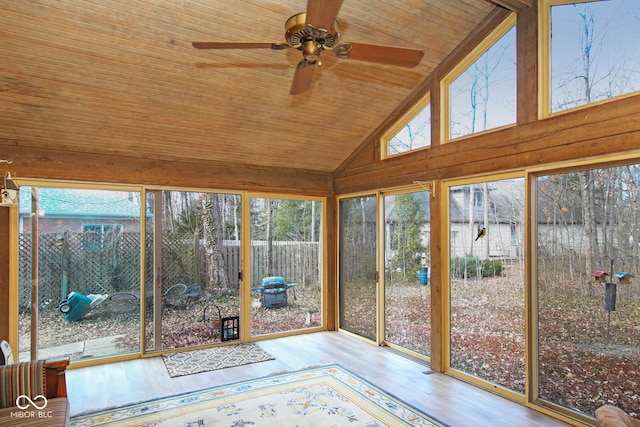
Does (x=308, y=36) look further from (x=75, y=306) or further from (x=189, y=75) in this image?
(x=75, y=306)

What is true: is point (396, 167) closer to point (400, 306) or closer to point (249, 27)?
point (400, 306)

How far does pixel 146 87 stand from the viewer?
148 inches

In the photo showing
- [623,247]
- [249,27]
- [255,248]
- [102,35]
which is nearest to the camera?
[623,247]

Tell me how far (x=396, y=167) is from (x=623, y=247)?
2.57m

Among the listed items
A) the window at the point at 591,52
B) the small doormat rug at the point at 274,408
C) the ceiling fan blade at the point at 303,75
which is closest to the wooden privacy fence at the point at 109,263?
the small doormat rug at the point at 274,408

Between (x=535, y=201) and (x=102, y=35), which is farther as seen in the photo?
(x=535, y=201)

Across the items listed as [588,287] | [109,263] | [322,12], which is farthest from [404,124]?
[109,263]

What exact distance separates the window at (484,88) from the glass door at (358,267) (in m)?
1.64

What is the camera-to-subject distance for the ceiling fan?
199cm

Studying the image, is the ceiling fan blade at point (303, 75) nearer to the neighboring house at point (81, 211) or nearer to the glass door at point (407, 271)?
the glass door at point (407, 271)

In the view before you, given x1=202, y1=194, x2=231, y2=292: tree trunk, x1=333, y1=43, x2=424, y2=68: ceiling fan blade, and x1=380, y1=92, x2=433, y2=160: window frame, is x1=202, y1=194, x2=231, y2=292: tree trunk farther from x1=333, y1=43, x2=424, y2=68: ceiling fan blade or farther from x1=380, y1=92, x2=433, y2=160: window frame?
x1=333, y1=43, x2=424, y2=68: ceiling fan blade

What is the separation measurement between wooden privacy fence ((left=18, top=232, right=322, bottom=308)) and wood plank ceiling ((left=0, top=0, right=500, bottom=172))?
1.07 meters

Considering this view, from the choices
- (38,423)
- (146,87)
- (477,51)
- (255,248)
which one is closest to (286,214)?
(255,248)

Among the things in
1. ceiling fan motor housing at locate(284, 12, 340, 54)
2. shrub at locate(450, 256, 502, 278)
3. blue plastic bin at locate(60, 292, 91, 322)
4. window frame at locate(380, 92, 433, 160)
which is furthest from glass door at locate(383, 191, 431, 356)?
blue plastic bin at locate(60, 292, 91, 322)
